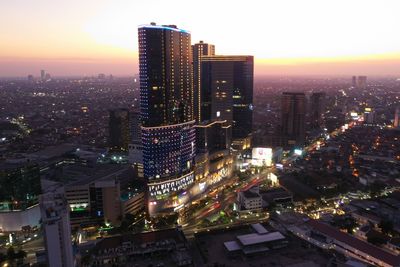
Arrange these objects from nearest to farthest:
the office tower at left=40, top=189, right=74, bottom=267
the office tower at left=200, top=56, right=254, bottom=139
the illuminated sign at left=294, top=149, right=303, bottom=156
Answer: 1. the office tower at left=40, top=189, right=74, bottom=267
2. the office tower at left=200, top=56, right=254, bottom=139
3. the illuminated sign at left=294, top=149, right=303, bottom=156

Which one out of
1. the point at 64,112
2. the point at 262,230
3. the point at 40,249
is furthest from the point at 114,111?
the point at 64,112

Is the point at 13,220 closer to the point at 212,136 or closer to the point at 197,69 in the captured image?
the point at 212,136

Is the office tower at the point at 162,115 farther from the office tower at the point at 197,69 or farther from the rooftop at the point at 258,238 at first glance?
the office tower at the point at 197,69

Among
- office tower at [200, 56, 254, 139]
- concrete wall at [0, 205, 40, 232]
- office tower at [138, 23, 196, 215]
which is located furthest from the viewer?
office tower at [200, 56, 254, 139]

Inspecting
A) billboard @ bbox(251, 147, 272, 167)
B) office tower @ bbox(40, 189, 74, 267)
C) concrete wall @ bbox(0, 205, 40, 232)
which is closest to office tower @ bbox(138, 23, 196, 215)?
concrete wall @ bbox(0, 205, 40, 232)

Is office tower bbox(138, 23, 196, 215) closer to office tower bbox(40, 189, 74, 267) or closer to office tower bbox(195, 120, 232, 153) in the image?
office tower bbox(195, 120, 232, 153)

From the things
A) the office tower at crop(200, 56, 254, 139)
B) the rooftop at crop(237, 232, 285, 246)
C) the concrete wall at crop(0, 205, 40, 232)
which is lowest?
the concrete wall at crop(0, 205, 40, 232)

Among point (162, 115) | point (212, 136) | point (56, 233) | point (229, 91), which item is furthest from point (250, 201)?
point (229, 91)
